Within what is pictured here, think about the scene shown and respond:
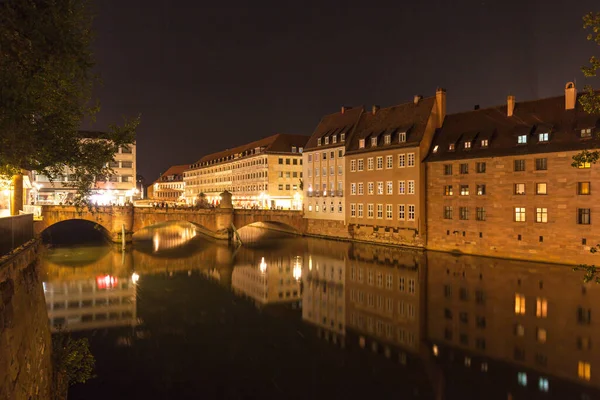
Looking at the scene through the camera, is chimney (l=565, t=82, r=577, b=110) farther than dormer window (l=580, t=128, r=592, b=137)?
Yes

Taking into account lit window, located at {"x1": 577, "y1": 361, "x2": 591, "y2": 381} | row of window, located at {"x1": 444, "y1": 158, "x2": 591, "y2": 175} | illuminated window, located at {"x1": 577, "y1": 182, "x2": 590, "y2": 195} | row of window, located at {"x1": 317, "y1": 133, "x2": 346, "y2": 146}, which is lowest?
lit window, located at {"x1": 577, "y1": 361, "x2": 591, "y2": 381}

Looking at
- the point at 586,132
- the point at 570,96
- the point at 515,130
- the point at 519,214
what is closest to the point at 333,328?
the point at 519,214

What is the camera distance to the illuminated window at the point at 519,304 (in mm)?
23309

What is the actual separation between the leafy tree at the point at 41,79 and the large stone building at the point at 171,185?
121 metres

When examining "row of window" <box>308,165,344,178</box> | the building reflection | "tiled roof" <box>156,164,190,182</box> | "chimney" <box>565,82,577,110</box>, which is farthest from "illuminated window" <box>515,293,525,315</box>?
"tiled roof" <box>156,164,190,182</box>

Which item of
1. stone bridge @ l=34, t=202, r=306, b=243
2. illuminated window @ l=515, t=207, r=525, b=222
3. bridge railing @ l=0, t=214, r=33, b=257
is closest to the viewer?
bridge railing @ l=0, t=214, r=33, b=257

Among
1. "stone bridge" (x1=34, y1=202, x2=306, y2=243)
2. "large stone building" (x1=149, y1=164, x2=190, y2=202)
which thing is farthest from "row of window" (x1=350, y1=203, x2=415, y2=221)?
"large stone building" (x1=149, y1=164, x2=190, y2=202)

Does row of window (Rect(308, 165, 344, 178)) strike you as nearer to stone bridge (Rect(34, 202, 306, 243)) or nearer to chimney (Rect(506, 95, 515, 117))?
stone bridge (Rect(34, 202, 306, 243))

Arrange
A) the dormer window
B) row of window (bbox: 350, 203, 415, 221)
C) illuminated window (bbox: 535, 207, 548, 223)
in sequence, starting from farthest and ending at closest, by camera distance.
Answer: row of window (bbox: 350, 203, 415, 221)
illuminated window (bbox: 535, 207, 548, 223)
the dormer window

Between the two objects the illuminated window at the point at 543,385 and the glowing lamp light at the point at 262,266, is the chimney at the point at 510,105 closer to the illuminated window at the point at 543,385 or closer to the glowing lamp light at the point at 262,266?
the glowing lamp light at the point at 262,266

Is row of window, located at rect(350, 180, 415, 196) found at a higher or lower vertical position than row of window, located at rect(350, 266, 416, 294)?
higher

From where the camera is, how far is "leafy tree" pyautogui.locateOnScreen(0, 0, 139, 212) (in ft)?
29.9

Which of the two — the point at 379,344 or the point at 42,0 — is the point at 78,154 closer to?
the point at 42,0

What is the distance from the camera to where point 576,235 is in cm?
3372
